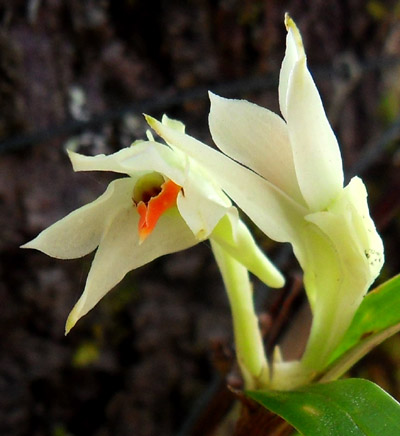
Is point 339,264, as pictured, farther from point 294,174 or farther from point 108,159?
point 108,159

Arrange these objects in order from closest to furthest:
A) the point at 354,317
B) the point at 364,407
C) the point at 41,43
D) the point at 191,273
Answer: the point at 364,407 → the point at 354,317 → the point at 41,43 → the point at 191,273

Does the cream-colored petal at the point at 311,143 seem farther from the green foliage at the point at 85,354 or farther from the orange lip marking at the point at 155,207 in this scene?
the green foliage at the point at 85,354

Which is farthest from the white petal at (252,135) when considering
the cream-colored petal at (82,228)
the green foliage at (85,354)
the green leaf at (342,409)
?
the green foliage at (85,354)

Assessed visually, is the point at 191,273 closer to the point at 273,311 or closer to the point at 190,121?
the point at 190,121

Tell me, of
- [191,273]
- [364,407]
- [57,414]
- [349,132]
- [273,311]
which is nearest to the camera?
[364,407]

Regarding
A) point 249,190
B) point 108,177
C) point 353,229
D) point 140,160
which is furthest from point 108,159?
point 108,177

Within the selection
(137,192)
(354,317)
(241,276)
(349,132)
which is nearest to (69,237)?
(137,192)

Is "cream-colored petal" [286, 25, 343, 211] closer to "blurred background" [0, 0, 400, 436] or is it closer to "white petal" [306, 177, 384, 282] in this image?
"white petal" [306, 177, 384, 282]

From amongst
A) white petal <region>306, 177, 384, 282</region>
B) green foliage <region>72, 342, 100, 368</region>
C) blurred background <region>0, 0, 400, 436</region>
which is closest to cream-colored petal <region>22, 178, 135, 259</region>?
white petal <region>306, 177, 384, 282</region>

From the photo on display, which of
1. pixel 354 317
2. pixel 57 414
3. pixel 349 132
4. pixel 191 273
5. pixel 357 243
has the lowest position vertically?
pixel 57 414
